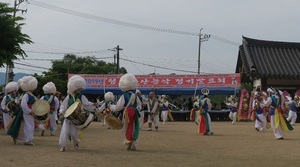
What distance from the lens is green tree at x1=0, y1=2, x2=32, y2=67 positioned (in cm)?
1670

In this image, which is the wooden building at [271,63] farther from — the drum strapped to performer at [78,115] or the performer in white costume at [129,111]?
the drum strapped to performer at [78,115]

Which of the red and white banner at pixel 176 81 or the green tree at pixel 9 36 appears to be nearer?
the green tree at pixel 9 36

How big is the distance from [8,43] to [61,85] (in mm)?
28123

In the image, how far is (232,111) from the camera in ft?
90.4

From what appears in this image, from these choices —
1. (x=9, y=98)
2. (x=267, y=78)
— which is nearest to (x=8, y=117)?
(x=9, y=98)

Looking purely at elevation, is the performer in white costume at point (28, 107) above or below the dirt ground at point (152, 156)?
above

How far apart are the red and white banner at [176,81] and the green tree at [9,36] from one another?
47.2 feet

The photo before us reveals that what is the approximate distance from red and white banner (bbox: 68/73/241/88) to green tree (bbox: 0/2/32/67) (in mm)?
14388

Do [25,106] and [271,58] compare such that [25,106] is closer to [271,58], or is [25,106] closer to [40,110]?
[40,110]

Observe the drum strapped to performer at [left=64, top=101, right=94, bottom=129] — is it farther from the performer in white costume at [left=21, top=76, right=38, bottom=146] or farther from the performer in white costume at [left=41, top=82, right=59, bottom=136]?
the performer in white costume at [left=41, top=82, right=59, bottom=136]

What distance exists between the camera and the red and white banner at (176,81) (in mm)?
29812

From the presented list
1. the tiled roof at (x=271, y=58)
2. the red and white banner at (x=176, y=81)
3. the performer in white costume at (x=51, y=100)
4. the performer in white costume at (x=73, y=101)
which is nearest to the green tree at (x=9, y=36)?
the performer in white costume at (x=51, y=100)

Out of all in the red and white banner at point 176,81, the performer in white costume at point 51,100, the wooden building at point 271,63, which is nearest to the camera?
the performer in white costume at point 51,100

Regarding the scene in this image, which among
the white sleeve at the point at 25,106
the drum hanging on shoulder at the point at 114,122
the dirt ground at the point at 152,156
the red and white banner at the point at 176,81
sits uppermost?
the red and white banner at the point at 176,81
